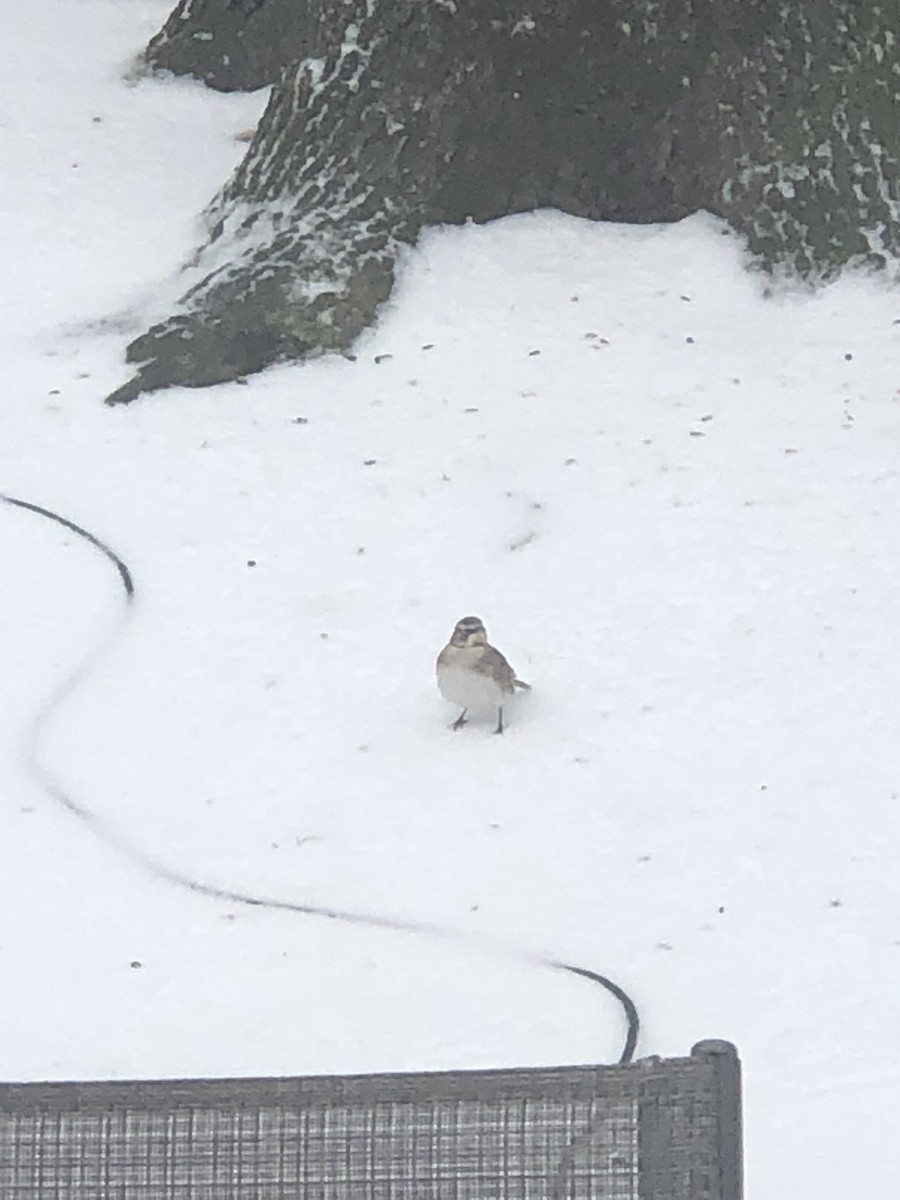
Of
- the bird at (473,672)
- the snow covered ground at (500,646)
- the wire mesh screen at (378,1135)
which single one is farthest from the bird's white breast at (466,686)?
the wire mesh screen at (378,1135)

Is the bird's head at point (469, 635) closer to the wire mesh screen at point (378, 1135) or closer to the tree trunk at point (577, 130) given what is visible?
the tree trunk at point (577, 130)

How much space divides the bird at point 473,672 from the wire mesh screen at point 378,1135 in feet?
Answer: 6.80

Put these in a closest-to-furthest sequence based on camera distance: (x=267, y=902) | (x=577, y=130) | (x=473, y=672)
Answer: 1. (x=267, y=902)
2. (x=473, y=672)
3. (x=577, y=130)

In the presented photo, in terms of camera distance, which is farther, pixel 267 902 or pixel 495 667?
pixel 495 667

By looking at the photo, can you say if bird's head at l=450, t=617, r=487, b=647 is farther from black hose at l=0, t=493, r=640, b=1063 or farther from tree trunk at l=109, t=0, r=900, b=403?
tree trunk at l=109, t=0, r=900, b=403

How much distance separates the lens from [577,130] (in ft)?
22.1

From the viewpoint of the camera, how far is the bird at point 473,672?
454 centimetres

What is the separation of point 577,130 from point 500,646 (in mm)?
2362

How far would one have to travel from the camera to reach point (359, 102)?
6.71 metres

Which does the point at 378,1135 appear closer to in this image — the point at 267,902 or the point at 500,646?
the point at 267,902

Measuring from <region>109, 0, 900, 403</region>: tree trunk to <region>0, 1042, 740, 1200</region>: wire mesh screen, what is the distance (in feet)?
13.9

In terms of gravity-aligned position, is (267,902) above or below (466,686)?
below

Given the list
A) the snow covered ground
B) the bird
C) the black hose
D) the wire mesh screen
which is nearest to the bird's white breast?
the bird

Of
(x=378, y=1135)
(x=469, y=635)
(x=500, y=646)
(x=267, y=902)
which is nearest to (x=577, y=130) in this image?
(x=500, y=646)
